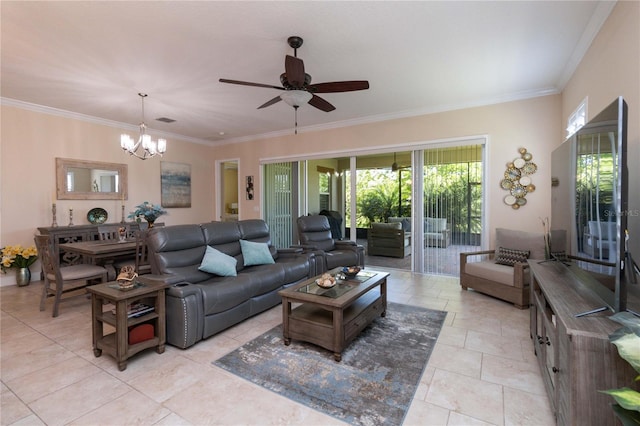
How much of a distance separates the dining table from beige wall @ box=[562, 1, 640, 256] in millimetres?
5128

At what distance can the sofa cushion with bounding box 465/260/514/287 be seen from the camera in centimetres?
371

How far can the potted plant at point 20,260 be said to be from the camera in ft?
14.7

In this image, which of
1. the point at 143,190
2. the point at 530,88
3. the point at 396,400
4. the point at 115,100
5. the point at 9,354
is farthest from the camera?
the point at 143,190

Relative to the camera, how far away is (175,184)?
7.02 metres

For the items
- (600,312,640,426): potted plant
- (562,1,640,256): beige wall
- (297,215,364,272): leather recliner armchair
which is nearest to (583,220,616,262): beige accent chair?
(562,1,640,256): beige wall

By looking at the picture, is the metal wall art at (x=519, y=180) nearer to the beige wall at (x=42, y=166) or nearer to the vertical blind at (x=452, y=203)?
the vertical blind at (x=452, y=203)

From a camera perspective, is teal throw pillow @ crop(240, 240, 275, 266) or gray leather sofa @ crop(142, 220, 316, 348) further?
teal throw pillow @ crop(240, 240, 275, 266)

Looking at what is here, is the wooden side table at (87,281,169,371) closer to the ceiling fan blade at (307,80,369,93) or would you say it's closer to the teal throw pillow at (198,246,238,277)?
the teal throw pillow at (198,246,238,277)

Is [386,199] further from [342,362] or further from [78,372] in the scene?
[78,372]

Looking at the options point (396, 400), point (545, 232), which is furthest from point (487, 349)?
point (545, 232)

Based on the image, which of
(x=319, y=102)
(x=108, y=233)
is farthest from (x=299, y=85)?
(x=108, y=233)

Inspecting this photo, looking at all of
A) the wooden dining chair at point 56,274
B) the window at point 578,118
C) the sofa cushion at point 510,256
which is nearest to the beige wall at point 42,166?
the wooden dining chair at point 56,274

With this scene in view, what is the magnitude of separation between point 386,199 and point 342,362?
578cm

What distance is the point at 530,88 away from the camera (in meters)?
4.22
